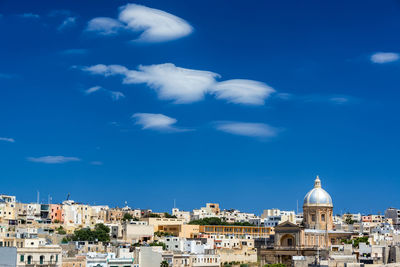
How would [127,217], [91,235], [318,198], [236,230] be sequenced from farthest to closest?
1. [127,217]
2. [236,230]
3. [318,198]
4. [91,235]

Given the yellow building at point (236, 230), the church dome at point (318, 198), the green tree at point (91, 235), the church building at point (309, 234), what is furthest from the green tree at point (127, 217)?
the church dome at point (318, 198)

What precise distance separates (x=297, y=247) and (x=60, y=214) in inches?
1768

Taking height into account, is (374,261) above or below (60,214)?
below

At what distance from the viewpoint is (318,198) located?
10950cm

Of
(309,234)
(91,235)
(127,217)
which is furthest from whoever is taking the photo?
(127,217)

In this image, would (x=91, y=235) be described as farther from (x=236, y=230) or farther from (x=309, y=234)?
(x=236, y=230)

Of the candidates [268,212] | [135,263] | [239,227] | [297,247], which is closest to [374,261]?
[135,263]

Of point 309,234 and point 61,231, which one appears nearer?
point 61,231

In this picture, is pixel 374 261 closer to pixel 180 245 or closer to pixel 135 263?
pixel 135 263

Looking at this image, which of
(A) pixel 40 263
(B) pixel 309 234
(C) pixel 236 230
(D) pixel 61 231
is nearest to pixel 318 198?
(B) pixel 309 234

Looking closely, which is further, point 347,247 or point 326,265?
point 347,247

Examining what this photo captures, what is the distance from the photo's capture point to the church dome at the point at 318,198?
10931 centimetres

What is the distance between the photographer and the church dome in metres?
109

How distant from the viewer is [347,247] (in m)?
81.4
